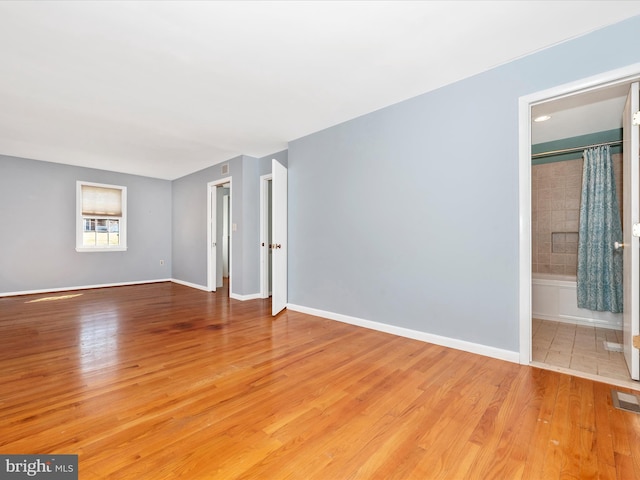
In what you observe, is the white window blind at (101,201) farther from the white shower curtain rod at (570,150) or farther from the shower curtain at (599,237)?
the shower curtain at (599,237)

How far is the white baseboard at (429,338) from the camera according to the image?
258cm

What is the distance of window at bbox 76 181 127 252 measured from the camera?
6.11 meters

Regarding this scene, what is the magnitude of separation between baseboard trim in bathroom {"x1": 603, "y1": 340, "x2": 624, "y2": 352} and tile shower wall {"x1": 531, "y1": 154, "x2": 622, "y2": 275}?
1.56 m

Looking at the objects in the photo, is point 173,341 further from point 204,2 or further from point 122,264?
point 122,264

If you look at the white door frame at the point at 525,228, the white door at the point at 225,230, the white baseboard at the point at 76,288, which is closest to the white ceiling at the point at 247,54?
the white door frame at the point at 525,228

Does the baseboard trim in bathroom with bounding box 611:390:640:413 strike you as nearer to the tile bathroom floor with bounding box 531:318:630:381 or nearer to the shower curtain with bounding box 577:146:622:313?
the tile bathroom floor with bounding box 531:318:630:381

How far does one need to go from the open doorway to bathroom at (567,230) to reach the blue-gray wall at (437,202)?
0.92ft

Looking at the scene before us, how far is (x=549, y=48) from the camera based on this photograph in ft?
7.73

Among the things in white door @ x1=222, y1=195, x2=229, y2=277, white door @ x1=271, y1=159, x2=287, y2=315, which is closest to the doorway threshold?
white door @ x1=271, y1=159, x2=287, y2=315

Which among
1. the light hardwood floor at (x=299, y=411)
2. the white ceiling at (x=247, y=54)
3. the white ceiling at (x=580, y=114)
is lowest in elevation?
the light hardwood floor at (x=299, y=411)

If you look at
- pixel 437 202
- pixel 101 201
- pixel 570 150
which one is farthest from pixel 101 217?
pixel 570 150

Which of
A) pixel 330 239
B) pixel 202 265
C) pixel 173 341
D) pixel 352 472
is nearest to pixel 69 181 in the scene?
pixel 202 265

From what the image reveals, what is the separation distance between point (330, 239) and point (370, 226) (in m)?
0.66

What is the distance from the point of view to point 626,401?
190cm
